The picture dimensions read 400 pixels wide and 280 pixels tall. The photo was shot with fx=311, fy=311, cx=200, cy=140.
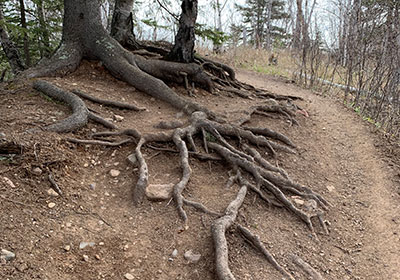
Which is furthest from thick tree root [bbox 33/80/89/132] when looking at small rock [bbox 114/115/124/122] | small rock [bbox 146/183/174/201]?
small rock [bbox 146/183/174/201]

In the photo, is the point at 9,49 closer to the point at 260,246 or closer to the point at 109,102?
the point at 109,102

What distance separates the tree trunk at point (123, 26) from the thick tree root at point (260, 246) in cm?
574

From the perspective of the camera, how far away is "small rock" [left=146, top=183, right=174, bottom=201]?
346 cm

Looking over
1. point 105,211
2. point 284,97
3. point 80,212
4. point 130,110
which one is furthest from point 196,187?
point 284,97

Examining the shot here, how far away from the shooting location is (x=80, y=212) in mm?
3072

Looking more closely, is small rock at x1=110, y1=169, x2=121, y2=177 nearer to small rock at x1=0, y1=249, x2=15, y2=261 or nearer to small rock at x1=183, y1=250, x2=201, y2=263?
small rock at x1=183, y1=250, x2=201, y2=263

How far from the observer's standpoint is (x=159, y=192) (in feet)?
11.5

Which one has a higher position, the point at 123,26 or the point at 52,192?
the point at 123,26

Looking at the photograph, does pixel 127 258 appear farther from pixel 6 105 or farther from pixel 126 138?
pixel 6 105

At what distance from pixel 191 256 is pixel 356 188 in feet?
10.2

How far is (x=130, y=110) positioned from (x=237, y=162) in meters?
2.16

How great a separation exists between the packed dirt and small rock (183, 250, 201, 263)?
0.13 ft

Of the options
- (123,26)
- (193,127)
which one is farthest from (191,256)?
(123,26)

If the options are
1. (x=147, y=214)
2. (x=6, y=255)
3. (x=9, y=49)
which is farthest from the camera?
(x=9, y=49)
